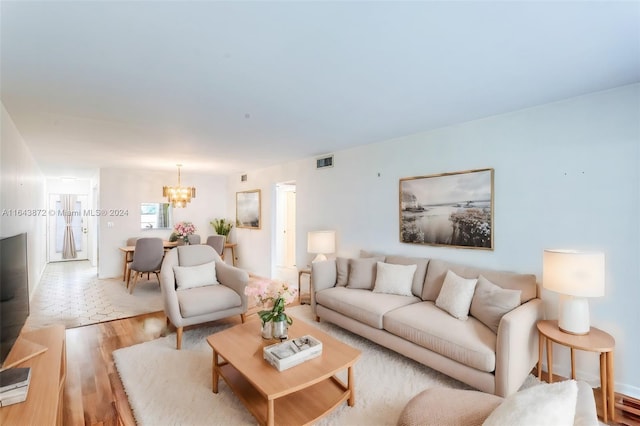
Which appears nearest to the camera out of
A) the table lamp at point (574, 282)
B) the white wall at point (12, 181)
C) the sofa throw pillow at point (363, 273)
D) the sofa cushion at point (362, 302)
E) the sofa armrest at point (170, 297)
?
the table lamp at point (574, 282)

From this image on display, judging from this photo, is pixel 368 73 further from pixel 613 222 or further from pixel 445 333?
pixel 613 222

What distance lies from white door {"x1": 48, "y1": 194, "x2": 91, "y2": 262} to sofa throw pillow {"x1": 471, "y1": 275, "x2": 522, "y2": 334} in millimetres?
10251

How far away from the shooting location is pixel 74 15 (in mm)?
1438

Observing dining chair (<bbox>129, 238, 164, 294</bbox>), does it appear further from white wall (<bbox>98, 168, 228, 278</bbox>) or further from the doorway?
the doorway

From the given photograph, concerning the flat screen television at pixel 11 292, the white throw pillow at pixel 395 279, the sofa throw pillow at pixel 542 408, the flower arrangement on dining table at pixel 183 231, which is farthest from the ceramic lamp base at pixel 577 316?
the flower arrangement on dining table at pixel 183 231

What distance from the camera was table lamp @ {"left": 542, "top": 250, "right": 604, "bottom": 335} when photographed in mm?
2113

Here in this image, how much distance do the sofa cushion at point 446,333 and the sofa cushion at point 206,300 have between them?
5.73 feet

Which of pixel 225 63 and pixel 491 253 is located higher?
pixel 225 63

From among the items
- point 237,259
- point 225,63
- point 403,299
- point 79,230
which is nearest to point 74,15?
point 225,63

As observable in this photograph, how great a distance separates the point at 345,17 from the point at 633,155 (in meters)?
2.45

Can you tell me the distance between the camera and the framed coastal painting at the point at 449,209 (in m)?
3.05

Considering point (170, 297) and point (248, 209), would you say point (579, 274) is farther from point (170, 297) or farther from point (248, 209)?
point (248, 209)

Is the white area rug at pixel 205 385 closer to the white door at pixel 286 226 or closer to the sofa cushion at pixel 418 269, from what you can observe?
the sofa cushion at pixel 418 269

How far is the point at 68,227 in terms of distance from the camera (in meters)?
8.77
